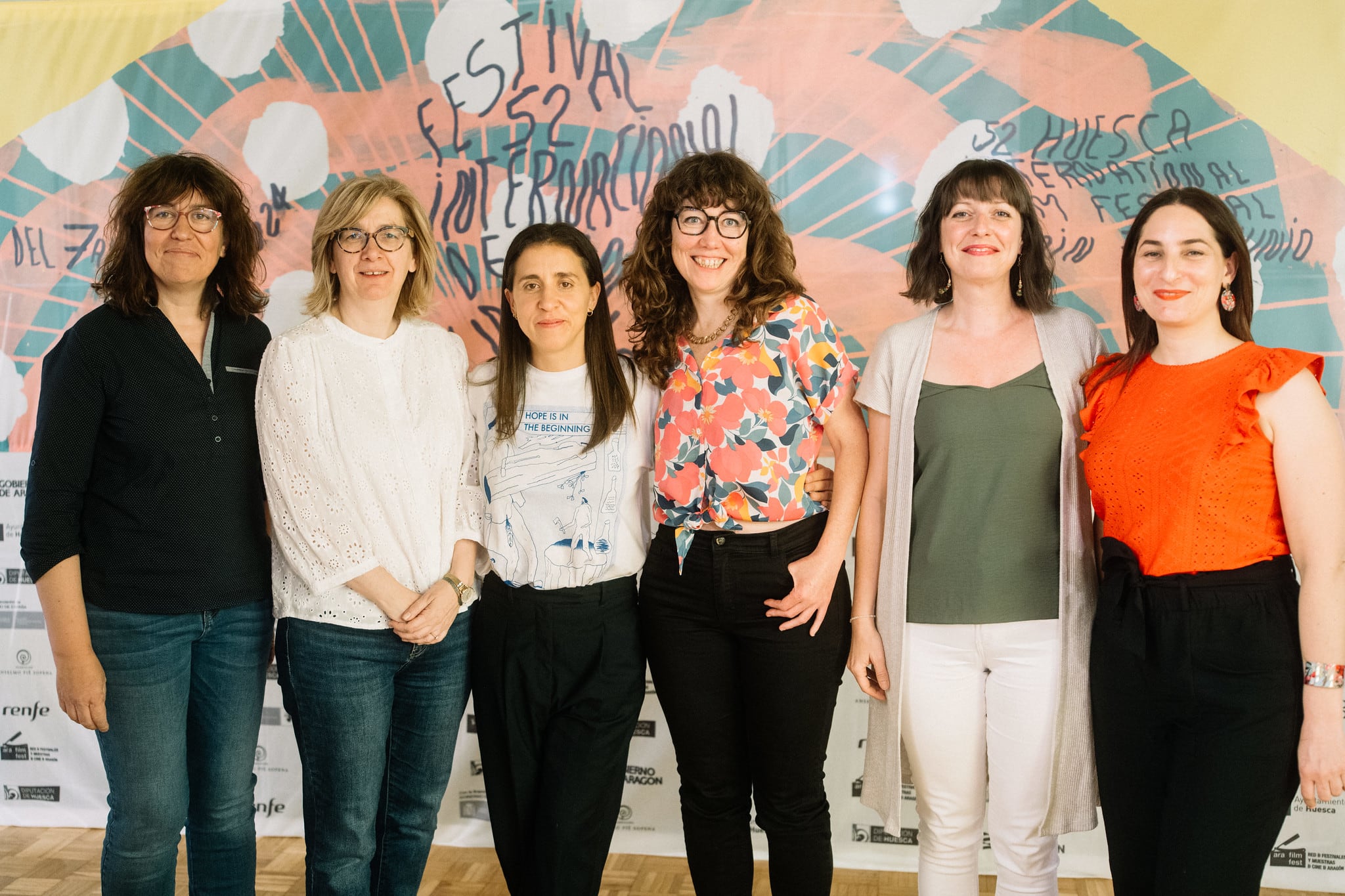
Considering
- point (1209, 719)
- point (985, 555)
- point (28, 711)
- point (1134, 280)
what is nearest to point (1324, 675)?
point (1209, 719)

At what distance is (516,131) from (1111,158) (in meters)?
1.68

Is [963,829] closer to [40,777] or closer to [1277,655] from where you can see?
[1277,655]

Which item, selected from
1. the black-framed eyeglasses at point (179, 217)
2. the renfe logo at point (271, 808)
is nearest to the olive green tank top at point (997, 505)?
the black-framed eyeglasses at point (179, 217)

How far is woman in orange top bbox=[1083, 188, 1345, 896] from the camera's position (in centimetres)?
145

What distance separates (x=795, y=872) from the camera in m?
1.81

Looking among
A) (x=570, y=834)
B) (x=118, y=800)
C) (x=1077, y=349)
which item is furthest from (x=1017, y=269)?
(x=118, y=800)

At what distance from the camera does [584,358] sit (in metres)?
1.89

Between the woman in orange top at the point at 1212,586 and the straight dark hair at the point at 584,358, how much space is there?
89 cm

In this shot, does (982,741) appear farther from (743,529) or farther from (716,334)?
(716,334)

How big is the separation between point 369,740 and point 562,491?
58 centimetres

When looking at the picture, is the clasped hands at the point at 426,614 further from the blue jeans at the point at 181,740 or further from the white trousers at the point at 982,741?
the white trousers at the point at 982,741

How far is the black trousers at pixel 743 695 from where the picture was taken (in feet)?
5.74

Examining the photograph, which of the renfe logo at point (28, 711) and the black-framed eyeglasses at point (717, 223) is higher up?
the black-framed eyeglasses at point (717, 223)

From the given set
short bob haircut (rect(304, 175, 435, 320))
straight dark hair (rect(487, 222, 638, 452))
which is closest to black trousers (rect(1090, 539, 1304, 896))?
straight dark hair (rect(487, 222, 638, 452))
